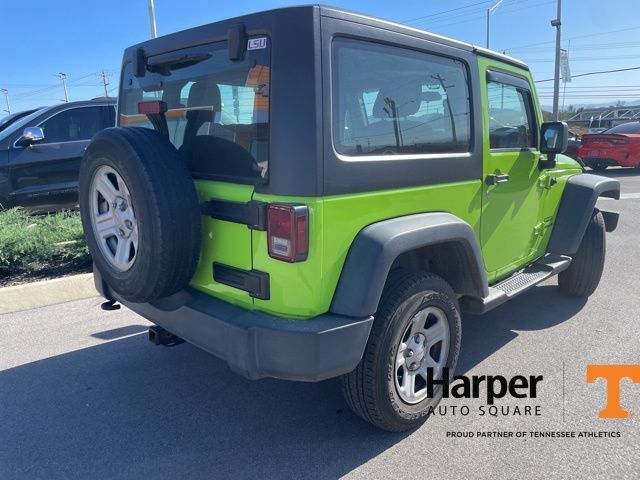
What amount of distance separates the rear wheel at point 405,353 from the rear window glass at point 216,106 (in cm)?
95

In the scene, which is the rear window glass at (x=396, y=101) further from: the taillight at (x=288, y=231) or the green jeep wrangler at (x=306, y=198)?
the taillight at (x=288, y=231)

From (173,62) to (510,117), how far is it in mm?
2327

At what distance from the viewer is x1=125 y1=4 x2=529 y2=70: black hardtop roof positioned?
216 cm

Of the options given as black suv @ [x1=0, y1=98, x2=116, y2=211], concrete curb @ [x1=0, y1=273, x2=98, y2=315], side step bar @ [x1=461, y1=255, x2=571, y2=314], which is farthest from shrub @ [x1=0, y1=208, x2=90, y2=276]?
side step bar @ [x1=461, y1=255, x2=571, y2=314]

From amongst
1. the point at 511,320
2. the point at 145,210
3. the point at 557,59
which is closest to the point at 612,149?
the point at 557,59

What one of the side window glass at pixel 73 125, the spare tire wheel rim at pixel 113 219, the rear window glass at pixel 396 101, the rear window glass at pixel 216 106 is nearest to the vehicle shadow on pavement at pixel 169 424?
the spare tire wheel rim at pixel 113 219

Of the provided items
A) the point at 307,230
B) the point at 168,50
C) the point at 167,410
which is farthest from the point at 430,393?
the point at 168,50

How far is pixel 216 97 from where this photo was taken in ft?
8.30

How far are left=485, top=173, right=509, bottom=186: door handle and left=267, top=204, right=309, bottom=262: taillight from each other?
5.16 ft

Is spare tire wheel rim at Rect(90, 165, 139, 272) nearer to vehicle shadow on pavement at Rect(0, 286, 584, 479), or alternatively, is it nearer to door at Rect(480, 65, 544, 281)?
vehicle shadow on pavement at Rect(0, 286, 584, 479)

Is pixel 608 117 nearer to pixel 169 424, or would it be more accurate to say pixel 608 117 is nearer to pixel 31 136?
pixel 31 136

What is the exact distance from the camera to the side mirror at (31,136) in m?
6.07

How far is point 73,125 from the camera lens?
22.3ft

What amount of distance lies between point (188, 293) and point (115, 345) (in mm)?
1633
